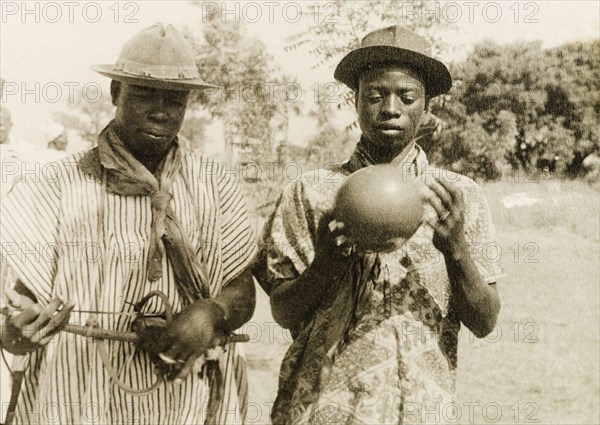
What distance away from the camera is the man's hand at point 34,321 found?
2564 mm

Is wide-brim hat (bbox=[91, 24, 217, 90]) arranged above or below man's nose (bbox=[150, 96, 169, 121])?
above

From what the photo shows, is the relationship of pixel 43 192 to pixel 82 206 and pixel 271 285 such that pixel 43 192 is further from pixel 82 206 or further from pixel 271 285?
pixel 271 285

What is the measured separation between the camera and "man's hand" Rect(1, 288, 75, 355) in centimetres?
256

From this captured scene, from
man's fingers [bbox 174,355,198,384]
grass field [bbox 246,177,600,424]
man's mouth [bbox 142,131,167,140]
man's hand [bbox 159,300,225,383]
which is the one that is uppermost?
man's mouth [bbox 142,131,167,140]

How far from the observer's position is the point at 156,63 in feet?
9.39

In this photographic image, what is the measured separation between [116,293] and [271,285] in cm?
59

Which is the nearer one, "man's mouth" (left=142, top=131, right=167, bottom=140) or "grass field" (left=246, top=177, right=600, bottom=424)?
"man's mouth" (left=142, top=131, right=167, bottom=140)

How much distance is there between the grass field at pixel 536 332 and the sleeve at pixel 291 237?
2.47 feet

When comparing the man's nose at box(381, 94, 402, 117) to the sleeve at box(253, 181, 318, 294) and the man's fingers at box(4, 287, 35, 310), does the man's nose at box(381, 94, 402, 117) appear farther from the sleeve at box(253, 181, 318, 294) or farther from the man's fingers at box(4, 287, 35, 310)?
the man's fingers at box(4, 287, 35, 310)

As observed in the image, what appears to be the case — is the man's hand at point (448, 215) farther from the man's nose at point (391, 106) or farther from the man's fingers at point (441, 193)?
the man's nose at point (391, 106)

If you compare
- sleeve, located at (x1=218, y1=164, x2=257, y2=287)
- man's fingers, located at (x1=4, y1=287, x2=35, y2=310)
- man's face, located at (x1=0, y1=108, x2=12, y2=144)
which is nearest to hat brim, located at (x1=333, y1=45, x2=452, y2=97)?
sleeve, located at (x1=218, y1=164, x2=257, y2=287)

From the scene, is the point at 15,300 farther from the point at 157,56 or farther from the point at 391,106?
the point at 391,106

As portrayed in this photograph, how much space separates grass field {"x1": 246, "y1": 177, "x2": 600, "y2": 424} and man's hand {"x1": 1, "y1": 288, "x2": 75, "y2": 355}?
135 cm

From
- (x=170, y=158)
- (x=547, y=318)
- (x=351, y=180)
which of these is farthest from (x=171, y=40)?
(x=547, y=318)
